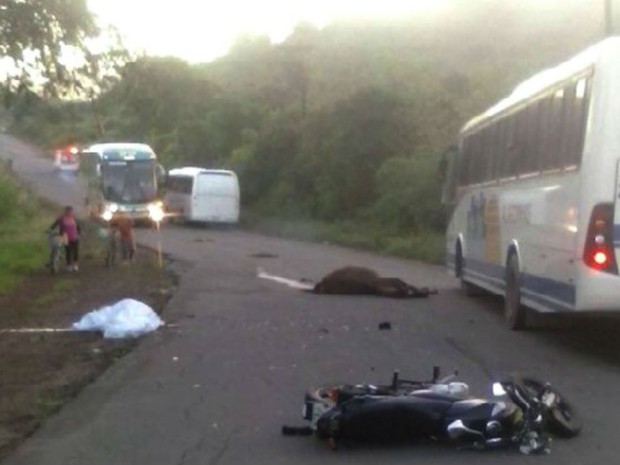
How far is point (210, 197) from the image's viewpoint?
65500 mm

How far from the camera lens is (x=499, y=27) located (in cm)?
8338

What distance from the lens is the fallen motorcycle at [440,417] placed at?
10.4m

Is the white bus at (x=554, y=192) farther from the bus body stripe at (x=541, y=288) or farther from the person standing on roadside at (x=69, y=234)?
the person standing on roadside at (x=69, y=234)

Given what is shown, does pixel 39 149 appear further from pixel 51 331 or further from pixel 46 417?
pixel 46 417

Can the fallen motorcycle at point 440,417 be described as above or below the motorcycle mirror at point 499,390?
below

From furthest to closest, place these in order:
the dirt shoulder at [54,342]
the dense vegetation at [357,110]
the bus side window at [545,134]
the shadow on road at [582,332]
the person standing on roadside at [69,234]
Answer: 1. the dense vegetation at [357,110]
2. the person standing on roadside at [69,234]
3. the bus side window at [545,134]
4. the shadow on road at [582,332]
5. the dirt shoulder at [54,342]

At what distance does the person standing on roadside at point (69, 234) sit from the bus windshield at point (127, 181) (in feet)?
78.3

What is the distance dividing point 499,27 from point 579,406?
72.3 m


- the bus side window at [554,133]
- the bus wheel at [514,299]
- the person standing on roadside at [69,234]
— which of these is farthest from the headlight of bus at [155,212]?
the bus side window at [554,133]

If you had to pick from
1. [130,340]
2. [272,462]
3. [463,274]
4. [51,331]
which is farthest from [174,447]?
[463,274]

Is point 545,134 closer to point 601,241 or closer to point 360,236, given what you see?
point 601,241

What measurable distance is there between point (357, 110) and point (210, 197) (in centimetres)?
852

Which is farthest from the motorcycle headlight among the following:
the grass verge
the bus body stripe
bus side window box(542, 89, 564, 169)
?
bus side window box(542, 89, 564, 169)

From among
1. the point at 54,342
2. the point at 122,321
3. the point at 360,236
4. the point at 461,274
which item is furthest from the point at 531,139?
the point at 360,236
